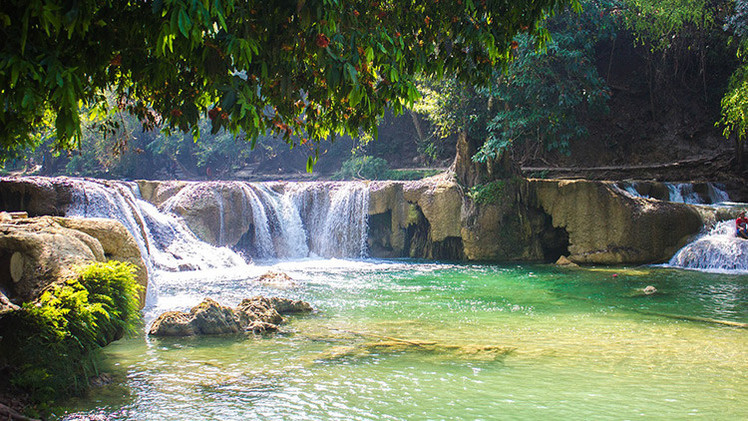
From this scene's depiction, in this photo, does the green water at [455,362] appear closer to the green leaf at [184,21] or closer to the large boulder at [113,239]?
the large boulder at [113,239]

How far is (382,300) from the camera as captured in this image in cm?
984

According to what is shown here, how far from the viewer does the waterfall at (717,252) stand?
12.8 meters

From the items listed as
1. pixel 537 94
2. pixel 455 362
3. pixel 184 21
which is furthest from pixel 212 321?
pixel 537 94

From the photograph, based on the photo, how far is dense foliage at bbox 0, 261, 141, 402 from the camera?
433cm

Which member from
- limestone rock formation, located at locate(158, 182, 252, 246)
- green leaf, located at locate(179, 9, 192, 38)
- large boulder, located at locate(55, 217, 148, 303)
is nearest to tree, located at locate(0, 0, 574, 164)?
green leaf, located at locate(179, 9, 192, 38)

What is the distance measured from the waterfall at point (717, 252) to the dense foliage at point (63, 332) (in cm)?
1259

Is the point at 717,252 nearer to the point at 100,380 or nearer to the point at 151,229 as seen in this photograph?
Result: the point at 100,380

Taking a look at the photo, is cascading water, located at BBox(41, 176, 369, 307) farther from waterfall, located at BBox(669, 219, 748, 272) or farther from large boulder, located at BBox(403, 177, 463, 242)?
waterfall, located at BBox(669, 219, 748, 272)

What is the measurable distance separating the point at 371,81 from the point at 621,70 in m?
19.8

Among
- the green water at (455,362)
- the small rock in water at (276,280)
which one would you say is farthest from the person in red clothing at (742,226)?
the small rock in water at (276,280)

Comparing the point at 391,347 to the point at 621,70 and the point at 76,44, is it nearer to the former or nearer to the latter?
the point at 76,44

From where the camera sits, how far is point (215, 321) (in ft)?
23.6

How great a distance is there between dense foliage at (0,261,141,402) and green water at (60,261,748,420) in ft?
0.84

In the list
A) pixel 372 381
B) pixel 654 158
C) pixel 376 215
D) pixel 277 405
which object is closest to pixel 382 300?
pixel 372 381
